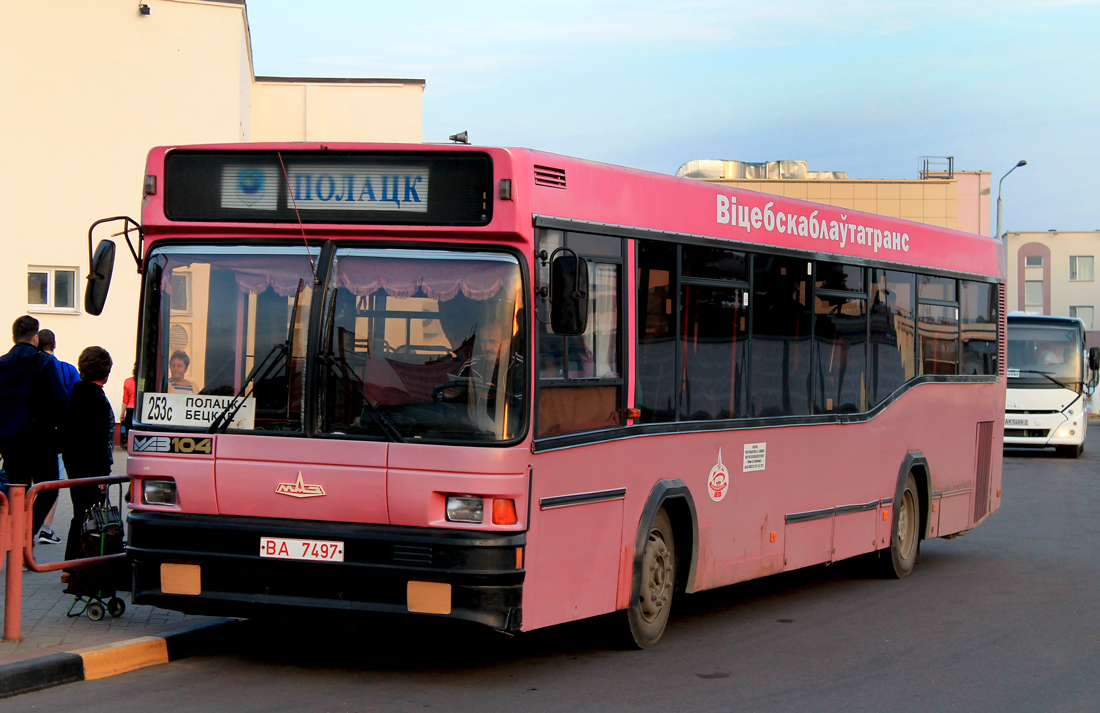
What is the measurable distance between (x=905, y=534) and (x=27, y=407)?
7.93 meters

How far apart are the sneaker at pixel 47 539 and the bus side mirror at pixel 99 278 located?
4843mm

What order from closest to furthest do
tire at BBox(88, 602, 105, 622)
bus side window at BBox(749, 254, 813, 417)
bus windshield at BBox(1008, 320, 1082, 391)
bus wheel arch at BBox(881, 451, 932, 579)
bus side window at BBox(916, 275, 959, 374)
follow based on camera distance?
tire at BBox(88, 602, 105, 622) < bus side window at BBox(749, 254, 813, 417) < bus wheel arch at BBox(881, 451, 932, 579) < bus side window at BBox(916, 275, 959, 374) < bus windshield at BBox(1008, 320, 1082, 391)

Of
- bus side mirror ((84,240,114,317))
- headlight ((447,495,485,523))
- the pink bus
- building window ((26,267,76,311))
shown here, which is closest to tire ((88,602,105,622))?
the pink bus

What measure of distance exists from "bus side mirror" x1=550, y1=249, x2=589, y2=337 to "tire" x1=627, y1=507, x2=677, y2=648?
1779 millimetres

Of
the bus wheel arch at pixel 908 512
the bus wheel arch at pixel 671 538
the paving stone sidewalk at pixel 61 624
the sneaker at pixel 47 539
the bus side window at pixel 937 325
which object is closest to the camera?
the paving stone sidewalk at pixel 61 624

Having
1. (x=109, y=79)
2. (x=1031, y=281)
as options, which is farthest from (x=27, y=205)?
(x=1031, y=281)

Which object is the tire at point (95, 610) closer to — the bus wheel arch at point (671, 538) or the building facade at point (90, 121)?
the bus wheel arch at point (671, 538)

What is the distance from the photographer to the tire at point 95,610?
26.2 feet

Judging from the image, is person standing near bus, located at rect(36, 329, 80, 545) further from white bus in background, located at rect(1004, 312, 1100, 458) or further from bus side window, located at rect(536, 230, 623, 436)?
white bus in background, located at rect(1004, 312, 1100, 458)

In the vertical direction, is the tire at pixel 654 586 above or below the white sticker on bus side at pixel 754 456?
below

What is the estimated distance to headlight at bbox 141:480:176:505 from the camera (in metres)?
7.02

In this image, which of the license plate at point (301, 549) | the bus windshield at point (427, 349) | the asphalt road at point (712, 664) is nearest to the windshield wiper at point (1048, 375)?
the asphalt road at point (712, 664)

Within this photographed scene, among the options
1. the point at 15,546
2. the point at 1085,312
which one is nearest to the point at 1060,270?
the point at 1085,312

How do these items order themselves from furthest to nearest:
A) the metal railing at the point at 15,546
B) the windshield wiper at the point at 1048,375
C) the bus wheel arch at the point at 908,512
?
the windshield wiper at the point at 1048,375 < the bus wheel arch at the point at 908,512 < the metal railing at the point at 15,546
